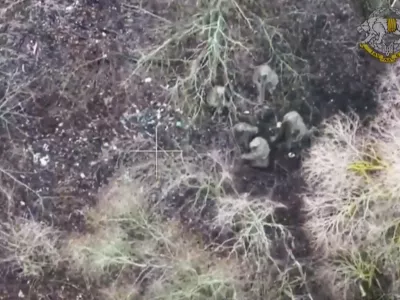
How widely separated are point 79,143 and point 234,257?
Answer: 1000mm

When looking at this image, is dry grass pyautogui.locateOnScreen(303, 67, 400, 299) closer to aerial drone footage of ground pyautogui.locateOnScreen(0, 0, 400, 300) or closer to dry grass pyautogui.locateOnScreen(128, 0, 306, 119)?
aerial drone footage of ground pyautogui.locateOnScreen(0, 0, 400, 300)

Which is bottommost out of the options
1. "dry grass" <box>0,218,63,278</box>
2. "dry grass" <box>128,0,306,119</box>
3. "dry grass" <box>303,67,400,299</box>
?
"dry grass" <box>0,218,63,278</box>

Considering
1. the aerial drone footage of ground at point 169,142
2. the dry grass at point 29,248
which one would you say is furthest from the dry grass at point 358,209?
the dry grass at point 29,248

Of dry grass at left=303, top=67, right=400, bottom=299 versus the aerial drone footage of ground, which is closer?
dry grass at left=303, top=67, right=400, bottom=299

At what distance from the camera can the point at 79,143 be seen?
12.3 feet

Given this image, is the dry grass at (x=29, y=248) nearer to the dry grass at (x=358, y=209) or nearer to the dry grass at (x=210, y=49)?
the dry grass at (x=210, y=49)

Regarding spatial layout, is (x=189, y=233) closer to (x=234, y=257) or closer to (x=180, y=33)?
(x=234, y=257)

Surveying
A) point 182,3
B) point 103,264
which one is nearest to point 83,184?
point 103,264

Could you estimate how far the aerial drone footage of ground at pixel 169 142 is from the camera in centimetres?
359

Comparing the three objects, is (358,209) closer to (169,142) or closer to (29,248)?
(169,142)

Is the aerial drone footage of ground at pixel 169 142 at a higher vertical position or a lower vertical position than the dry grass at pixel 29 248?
higher

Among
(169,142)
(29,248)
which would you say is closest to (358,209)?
(169,142)

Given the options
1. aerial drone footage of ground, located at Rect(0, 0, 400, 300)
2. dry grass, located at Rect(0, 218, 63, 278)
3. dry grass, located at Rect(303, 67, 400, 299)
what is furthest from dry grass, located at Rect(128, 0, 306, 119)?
dry grass, located at Rect(0, 218, 63, 278)

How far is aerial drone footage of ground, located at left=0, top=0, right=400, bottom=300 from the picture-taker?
3590 mm
